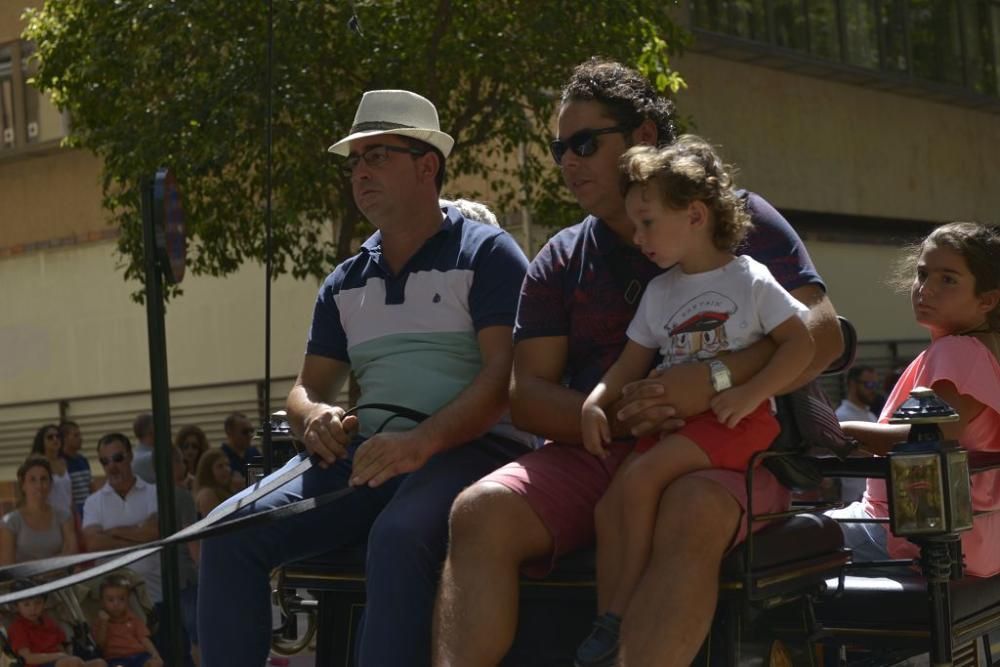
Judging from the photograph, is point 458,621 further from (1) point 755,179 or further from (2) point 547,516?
(1) point 755,179

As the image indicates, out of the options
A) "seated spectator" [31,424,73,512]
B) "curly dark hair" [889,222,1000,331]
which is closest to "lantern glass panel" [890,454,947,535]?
"curly dark hair" [889,222,1000,331]

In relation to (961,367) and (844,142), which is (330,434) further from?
(844,142)

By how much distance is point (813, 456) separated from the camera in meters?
4.02

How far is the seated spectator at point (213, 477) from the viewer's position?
996 cm

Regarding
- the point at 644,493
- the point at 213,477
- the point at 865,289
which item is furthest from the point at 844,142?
the point at 644,493

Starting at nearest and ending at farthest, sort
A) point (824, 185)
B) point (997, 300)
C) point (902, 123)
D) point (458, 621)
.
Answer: point (458, 621) < point (997, 300) < point (824, 185) < point (902, 123)

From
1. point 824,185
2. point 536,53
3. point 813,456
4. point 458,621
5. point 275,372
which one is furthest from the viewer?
point 824,185

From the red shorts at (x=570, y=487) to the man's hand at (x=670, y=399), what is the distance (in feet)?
0.50

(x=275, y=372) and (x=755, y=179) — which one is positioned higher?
(x=755, y=179)

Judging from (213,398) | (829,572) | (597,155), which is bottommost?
(213,398)

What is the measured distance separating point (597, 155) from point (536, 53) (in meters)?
6.50

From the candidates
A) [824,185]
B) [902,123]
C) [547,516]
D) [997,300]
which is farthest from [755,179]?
[547,516]

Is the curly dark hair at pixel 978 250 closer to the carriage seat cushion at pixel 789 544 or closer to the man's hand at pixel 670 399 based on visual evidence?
the carriage seat cushion at pixel 789 544

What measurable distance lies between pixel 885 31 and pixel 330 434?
51.5 ft
